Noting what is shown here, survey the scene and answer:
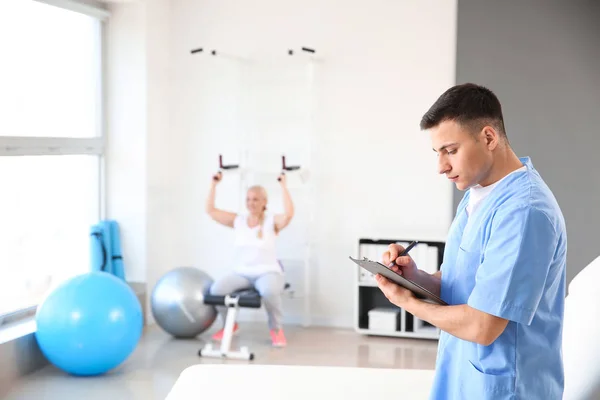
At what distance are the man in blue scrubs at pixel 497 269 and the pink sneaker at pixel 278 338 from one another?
3356mm

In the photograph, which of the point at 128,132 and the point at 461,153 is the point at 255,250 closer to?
the point at 128,132

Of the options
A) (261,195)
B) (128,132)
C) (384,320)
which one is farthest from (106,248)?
(384,320)

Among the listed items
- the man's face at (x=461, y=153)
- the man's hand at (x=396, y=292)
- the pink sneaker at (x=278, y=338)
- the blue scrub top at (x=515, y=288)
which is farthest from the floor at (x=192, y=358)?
the man's face at (x=461, y=153)

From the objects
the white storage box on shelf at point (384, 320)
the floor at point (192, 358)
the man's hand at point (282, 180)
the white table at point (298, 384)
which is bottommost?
the floor at point (192, 358)

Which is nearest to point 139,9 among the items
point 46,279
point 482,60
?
point 46,279

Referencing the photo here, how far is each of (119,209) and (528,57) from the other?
3115mm

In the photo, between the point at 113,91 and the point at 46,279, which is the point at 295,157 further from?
the point at 46,279

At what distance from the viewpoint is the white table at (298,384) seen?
2.47 m

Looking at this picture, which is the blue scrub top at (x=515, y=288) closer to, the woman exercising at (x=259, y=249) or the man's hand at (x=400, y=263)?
the man's hand at (x=400, y=263)

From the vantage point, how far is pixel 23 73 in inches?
186

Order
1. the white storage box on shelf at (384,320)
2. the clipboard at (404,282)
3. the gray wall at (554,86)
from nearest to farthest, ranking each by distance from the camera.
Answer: the clipboard at (404,282) → the gray wall at (554,86) → the white storage box on shelf at (384,320)

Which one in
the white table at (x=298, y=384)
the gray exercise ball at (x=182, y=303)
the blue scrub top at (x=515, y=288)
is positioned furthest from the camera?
the gray exercise ball at (x=182, y=303)

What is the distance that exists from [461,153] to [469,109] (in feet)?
0.34

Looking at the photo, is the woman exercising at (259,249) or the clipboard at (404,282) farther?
the woman exercising at (259,249)
